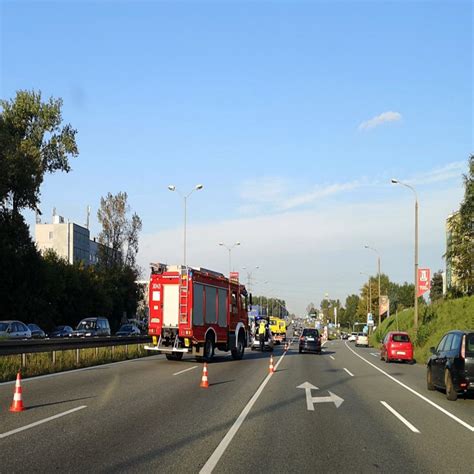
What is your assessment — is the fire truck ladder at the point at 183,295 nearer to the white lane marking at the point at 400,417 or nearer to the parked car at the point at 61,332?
the white lane marking at the point at 400,417

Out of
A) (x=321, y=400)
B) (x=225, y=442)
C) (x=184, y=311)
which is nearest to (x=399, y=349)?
(x=184, y=311)

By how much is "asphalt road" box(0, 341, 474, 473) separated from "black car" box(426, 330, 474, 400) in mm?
413

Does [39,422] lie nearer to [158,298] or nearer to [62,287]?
[158,298]

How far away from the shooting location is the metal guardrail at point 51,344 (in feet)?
64.8

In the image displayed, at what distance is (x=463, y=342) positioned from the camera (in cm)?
1473

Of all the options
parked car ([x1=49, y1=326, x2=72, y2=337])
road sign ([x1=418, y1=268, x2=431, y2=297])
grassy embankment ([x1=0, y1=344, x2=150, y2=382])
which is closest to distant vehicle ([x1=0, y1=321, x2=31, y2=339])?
grassy embankment ([x1=0, y1=344, x2=150, y2=382])

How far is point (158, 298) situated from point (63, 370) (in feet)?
19.0

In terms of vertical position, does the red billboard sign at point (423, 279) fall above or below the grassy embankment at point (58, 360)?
above

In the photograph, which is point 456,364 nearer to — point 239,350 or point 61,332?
Answer: point 239,350

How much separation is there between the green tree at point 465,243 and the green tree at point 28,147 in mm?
33268

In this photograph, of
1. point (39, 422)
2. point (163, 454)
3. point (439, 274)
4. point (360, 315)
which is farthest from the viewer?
point (439, 274)

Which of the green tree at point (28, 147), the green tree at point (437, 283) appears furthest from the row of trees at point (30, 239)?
the green tree at point (437, 283)

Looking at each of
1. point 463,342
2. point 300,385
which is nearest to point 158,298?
point 300,385

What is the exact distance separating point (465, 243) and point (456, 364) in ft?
118
